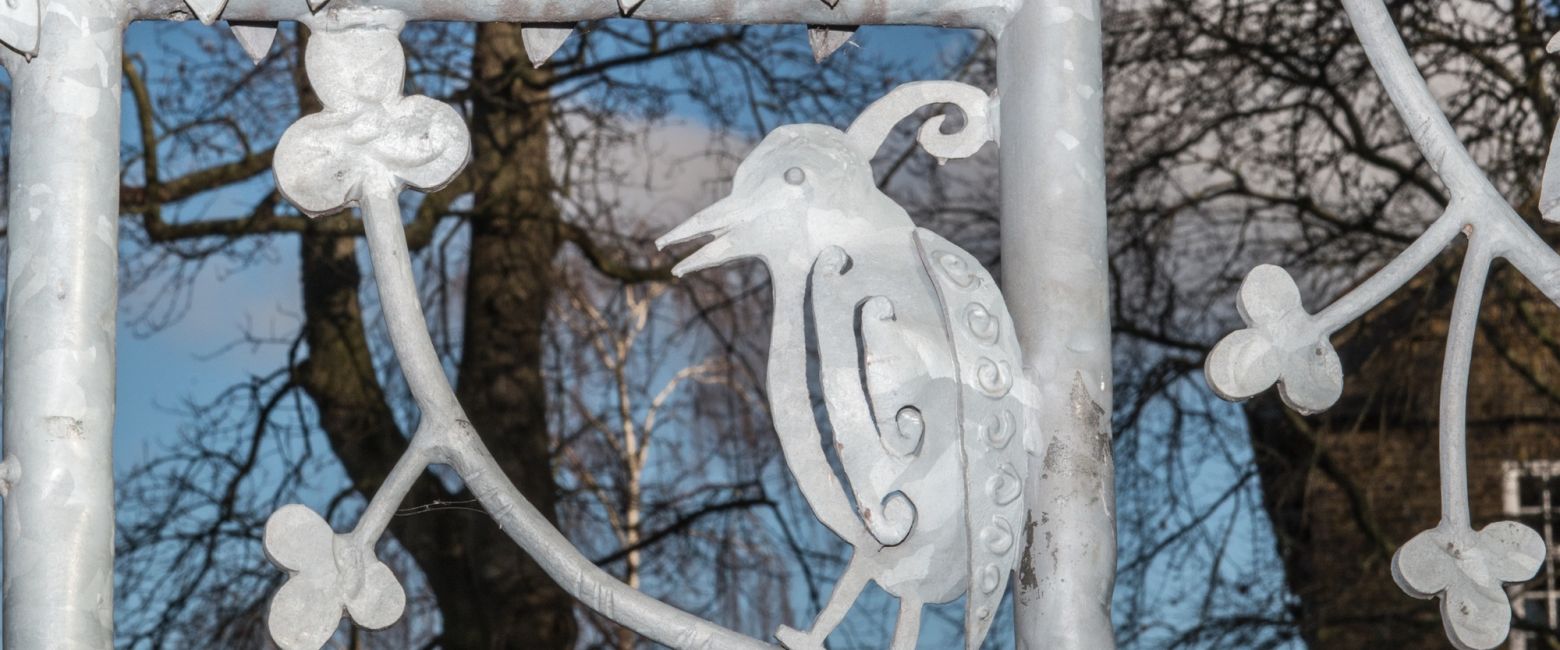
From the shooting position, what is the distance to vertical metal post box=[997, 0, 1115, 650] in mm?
926

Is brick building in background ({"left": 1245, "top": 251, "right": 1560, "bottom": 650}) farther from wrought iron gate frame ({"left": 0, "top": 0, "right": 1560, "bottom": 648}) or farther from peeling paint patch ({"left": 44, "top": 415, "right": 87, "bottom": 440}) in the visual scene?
peeling paint patch ({"left": 44, "top": 415, "right": 87, "bottom": 440})

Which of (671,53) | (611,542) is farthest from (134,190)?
(611,542)

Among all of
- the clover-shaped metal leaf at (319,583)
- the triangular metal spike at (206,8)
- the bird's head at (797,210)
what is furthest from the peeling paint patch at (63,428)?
the bird's head at (797,210)

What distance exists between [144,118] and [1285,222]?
315 cm

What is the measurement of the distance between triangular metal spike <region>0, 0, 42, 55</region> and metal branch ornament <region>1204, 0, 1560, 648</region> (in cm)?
67

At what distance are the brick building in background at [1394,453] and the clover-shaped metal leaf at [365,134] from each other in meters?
3.50

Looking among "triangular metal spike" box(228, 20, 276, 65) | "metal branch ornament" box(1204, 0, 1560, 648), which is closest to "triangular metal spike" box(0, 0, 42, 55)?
"triangular metal spike" box(228, 20, 276, 65)

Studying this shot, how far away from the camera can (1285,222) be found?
4711 millimetres

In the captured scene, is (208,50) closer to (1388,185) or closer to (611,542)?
(611,542)

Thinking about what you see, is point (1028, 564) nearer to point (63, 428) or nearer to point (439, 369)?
point (439, 369)

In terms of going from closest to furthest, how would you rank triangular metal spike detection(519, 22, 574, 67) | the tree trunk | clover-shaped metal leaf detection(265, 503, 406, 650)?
clover-shaped metal leaf detection(265, 503, 406, 650), triangular metal spike detection(519, 22, 574, 67), the tree trunk

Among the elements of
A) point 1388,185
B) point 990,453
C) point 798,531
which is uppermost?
point 1388,185

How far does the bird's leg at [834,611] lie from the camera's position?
2.95 feet

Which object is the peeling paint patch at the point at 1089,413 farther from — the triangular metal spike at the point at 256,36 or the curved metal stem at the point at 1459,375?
the triangular metal spike at the point at 256,36
